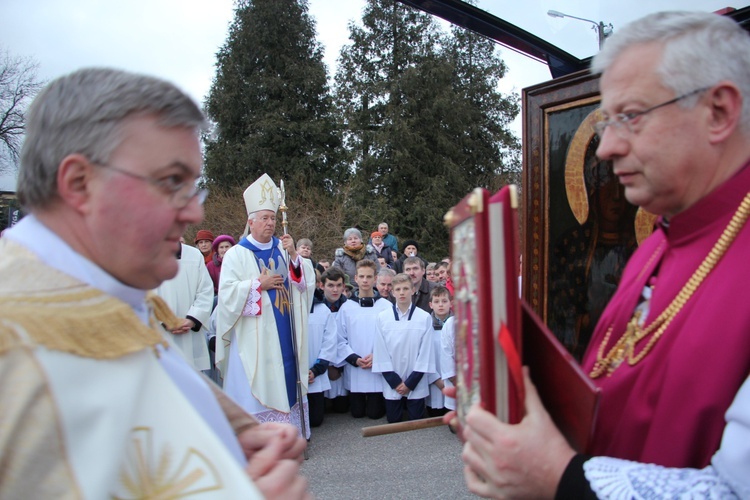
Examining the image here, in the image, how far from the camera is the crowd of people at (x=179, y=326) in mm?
1007

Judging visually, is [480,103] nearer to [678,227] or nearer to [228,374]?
[228,374]

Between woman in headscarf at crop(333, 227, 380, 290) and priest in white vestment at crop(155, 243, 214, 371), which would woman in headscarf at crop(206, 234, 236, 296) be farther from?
priest in white vestment at crop(155, 243, 214, 371)

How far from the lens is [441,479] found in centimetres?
496

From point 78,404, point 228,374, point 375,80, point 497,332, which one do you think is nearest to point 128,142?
point 78,404

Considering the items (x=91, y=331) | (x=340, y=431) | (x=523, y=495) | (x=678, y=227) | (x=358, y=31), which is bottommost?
(x=340, y=431)

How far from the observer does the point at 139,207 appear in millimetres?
1179

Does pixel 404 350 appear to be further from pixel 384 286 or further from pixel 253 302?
pixel 253 302

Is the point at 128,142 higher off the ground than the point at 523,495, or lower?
higher

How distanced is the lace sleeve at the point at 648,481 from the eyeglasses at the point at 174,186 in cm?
98

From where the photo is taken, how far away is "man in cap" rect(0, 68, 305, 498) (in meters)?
0.97

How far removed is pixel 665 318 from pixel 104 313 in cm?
121

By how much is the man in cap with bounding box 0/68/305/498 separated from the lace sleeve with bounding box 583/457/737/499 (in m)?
0.61

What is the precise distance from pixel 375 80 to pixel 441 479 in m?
22.8

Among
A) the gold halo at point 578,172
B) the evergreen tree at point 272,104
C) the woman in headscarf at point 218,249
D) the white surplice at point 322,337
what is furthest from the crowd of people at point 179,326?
the evergreen tree at point 272,104
